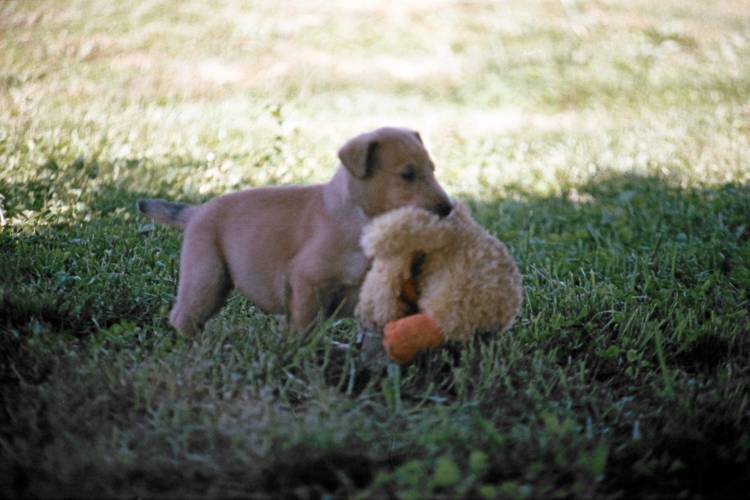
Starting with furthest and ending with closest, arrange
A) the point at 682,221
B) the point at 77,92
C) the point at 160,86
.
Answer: the point at 160,86 → the point at 77,92 → the point at 682,221

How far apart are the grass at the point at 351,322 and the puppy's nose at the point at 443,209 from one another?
0.59m

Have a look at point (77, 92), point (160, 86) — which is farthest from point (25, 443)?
point (160, 86)

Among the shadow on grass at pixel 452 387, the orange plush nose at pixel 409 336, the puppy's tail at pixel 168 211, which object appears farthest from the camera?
the puppy's tail at pixel 168 211

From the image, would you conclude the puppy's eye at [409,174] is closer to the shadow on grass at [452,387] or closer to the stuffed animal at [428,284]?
the stuffed animal at [428,284]

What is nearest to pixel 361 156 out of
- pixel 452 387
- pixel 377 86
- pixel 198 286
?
pixel 198 286

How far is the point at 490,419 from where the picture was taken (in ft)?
10.0

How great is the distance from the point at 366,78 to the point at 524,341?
28.1 ft

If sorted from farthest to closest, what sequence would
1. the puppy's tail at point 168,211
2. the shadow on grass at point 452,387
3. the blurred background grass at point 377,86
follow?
1. the blurred background grass at point 377,86
2. the puppy's tail at point 168,211
3. the shadow on grass at point 452,387

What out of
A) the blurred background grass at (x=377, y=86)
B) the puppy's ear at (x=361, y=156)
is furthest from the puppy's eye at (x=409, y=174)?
the blurred background grass at (x=377, y=86)

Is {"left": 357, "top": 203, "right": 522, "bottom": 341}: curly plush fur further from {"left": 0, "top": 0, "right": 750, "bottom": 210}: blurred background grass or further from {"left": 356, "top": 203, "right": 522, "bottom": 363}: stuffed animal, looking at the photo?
{"left": 0, "top": 0, "right": 750, "bottom": 210}: blurred background grass

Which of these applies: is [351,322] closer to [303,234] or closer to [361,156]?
[303,234]

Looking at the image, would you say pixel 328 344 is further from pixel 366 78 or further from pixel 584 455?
pixel 366 78

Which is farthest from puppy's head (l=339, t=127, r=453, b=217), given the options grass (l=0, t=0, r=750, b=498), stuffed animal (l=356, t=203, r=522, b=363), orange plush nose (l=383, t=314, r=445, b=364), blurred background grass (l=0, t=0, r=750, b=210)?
blurred background grass (l=0, t=0, r=750, b=210)

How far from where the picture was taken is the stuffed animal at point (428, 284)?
3.13 meters
